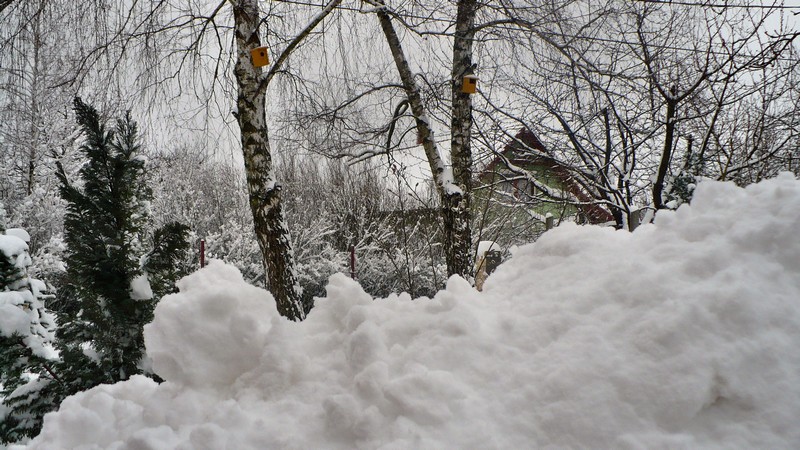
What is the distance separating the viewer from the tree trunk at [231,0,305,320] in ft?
14.7

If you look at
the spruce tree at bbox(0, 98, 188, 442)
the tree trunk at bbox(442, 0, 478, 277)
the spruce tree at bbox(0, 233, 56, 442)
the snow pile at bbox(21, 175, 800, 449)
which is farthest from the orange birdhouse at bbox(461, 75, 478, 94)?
the spruce tree at bbox(0, 233, 56, 442)

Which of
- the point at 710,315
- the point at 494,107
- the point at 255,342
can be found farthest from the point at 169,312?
the point at 494,107

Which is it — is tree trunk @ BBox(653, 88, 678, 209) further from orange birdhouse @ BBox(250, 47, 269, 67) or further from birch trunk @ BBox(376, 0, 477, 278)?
orange birdhouse @ BBox(250, 47, 269, 67)

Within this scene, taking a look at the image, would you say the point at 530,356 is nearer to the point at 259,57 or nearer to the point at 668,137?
the point at 259,57

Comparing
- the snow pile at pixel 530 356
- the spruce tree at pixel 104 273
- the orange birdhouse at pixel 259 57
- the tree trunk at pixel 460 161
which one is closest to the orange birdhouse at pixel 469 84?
the tree trunk at pixel 460 161

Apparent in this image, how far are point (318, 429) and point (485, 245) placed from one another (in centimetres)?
477

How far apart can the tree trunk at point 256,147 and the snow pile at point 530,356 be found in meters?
2.95

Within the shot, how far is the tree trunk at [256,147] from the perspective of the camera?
447cm

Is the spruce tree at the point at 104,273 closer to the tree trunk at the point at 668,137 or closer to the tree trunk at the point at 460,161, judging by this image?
the tree trunk at the point at 460,161

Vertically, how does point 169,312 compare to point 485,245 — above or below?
below

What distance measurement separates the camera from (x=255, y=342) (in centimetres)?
145

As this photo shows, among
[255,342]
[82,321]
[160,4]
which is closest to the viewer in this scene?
[255,342]

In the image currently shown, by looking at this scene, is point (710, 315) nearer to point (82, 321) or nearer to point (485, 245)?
point (82, 321)

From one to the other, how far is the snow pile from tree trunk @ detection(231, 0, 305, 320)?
9.67 feet
